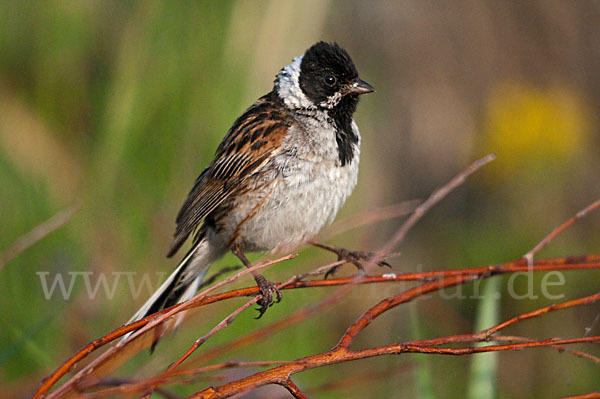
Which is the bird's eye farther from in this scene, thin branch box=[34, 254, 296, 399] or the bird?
thin branch box=[34, 254, 296, 399]

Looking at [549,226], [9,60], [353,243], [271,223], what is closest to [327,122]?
[271,223]

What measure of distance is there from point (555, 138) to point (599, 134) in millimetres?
573

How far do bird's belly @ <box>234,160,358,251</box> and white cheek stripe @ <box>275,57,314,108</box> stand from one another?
1.17ft

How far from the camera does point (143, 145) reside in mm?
3396

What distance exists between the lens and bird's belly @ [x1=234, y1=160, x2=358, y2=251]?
280 centimetres

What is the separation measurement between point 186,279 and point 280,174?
555mm

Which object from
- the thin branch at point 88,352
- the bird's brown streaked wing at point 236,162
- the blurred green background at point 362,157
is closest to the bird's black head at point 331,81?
the bird's brown streaked wing at point 236,162

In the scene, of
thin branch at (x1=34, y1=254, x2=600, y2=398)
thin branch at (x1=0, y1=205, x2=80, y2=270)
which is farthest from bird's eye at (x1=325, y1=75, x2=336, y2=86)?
thin branch at (x1=34, y1=254, x2=600, y2=398)

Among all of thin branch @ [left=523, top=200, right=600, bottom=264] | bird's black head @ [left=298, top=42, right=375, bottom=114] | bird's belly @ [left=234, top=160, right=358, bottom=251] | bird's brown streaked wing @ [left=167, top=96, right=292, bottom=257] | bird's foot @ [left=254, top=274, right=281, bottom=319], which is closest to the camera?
thin branch @ [left=523, top=200, right=600, bottom=264]

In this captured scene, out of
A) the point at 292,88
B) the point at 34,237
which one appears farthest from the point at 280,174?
the point at 34,237

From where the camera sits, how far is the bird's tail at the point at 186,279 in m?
2.59

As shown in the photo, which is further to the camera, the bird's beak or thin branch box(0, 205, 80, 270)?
the bird's beak

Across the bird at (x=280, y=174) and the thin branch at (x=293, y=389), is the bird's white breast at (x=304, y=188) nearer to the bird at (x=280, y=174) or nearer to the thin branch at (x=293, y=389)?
the bird at (x=280, y=174)

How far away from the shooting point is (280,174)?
9.32 feet
